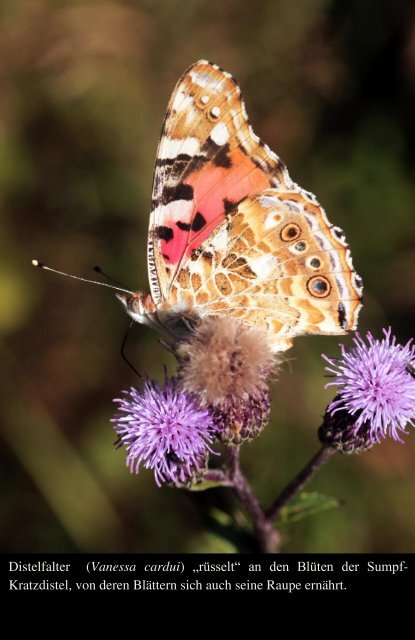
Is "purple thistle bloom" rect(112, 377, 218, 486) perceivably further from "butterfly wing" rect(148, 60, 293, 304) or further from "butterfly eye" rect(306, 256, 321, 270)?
"butterfly eye" rect(306, 256, 321, 270)

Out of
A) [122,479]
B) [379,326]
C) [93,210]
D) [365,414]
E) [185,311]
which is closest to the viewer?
[365,414]

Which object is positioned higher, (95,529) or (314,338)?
(314,338)

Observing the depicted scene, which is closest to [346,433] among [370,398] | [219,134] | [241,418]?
[370,398]

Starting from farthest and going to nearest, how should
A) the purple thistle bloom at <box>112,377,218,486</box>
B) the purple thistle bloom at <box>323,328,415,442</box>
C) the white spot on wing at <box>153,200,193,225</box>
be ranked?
the white spot on wing at <box>153,200,193,225</box>
the purple thistle bloom at <box>112,377,218,486</box>
the purple thistle bloom at <box>323,328,415,442</box>

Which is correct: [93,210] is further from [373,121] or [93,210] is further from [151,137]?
[373,121]

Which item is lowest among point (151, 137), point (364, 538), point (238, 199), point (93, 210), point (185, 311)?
point (364, 538)

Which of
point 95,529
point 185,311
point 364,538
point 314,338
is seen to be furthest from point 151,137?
point 364,538

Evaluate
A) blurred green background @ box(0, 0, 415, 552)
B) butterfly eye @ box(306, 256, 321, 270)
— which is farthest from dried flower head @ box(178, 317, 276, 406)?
blurred green background @ box(0, 0, 415, 552)

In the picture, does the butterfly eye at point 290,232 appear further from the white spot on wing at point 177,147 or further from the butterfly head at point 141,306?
the butterfly head at point 141,306
